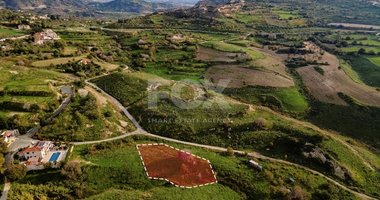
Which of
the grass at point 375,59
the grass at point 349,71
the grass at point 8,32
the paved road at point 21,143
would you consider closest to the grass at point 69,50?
the grass at point 8,32

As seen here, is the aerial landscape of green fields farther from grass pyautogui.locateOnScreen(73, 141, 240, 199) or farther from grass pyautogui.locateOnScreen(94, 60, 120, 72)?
grass pyautogui.locateOnScreen(94, 60, 120, 72)

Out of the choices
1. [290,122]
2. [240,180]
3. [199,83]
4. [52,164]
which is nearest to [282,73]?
[199,83]

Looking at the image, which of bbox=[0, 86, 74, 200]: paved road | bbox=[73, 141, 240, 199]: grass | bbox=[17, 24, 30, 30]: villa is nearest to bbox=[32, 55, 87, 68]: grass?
bbox=[0, 86, 74, 200]: paved road

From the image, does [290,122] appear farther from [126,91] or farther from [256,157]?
[126,91]

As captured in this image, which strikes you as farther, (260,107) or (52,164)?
(260,107)

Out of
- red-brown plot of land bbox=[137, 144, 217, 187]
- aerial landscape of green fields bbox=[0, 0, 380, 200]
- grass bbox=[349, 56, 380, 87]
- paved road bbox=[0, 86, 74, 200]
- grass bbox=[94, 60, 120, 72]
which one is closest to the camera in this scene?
paved road bbox=[0, 86, 74, 200]

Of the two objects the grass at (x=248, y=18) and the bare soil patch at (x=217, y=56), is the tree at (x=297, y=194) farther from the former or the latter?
the grass at (x=248, y=18)
